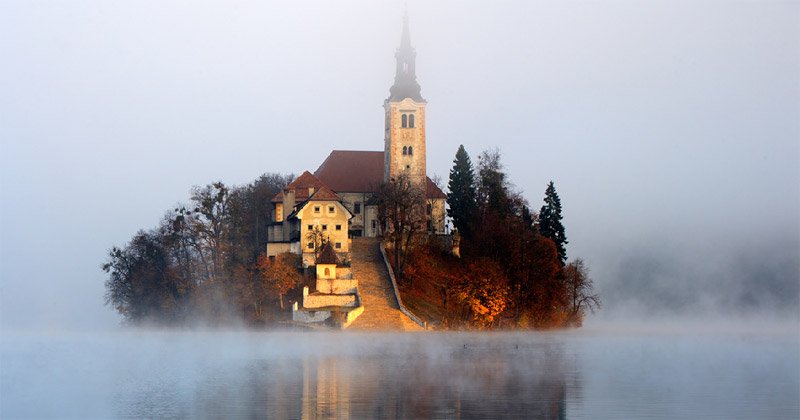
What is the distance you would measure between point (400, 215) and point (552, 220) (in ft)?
37.3

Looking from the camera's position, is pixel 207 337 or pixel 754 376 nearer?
pixel 754 376

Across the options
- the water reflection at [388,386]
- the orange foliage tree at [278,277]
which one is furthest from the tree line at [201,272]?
the water reflection at [388,386]

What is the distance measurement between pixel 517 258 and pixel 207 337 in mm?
20992

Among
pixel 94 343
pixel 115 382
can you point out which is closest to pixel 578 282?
pixel 94 343

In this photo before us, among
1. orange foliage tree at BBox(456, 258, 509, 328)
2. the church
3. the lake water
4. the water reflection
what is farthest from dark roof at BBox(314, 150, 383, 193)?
the water reflection

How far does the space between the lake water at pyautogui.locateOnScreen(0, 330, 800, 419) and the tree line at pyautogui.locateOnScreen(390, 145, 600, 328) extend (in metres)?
10.4

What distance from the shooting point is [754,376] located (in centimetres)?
4303

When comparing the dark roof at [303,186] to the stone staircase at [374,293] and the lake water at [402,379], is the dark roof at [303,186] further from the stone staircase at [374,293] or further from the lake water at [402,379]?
the lake water at [402,379]

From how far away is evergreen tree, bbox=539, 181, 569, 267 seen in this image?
285ft

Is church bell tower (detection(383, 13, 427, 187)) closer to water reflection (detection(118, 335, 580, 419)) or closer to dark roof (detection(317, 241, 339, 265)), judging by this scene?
dark roof (detection(317, 241, 339, 265))

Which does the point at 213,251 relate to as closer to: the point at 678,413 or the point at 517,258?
the point at 517,258

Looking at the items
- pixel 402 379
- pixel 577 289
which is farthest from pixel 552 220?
pixel 402 379

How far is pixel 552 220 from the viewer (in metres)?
87.3

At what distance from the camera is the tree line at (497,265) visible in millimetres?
76713
